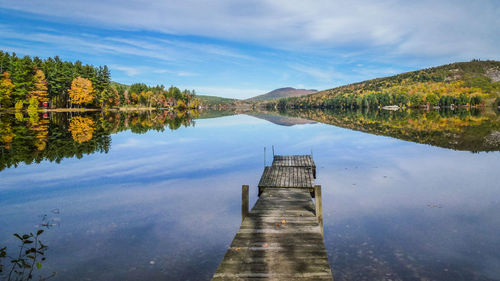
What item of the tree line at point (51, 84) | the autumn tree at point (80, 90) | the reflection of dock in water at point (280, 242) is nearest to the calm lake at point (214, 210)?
the reflection of dock in water at point (280, 242)

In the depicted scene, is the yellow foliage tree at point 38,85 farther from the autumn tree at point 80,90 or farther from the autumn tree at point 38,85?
the autumn tree at point 80,90

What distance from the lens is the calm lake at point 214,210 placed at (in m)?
9.48

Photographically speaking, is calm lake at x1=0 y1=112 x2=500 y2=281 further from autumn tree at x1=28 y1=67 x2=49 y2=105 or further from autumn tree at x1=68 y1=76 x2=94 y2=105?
autumn tree at x1=68 y1=76 x2=94 y2=105

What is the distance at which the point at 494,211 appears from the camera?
46.5ft

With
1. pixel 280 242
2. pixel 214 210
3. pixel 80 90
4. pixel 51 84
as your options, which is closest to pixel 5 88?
pixel 51 84

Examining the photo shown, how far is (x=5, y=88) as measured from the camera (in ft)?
258

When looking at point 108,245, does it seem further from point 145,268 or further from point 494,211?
point 494,211

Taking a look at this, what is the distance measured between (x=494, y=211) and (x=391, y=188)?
5.13m

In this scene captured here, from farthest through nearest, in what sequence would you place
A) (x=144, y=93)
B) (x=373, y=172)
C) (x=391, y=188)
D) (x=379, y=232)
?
(x=144, y=93) < (x=373, y=172) < (x=391, y=188) < (x=379, y=232)

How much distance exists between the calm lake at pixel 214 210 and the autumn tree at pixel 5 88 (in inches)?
2484

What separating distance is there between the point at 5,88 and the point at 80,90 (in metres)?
24.1

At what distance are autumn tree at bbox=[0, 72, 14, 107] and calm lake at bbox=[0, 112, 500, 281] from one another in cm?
6308

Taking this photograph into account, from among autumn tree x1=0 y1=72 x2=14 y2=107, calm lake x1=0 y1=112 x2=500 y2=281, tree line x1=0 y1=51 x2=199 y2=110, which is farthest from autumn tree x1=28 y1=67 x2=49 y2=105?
calm lake x1=0 y1=112 x2=500 y2=281

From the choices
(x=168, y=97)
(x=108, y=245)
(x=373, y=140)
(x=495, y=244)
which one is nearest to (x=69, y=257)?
(x=108, y=245)
